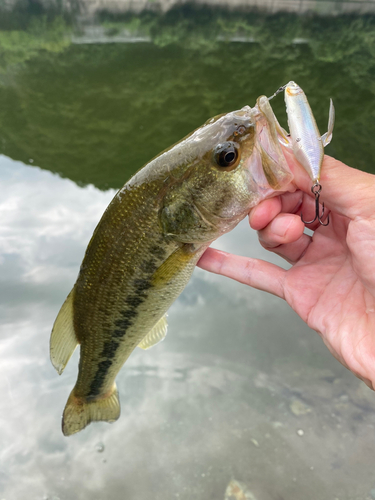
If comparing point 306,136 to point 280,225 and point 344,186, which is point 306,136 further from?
point 280,225

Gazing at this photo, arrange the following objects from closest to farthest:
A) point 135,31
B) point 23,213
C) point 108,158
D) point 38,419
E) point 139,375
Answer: point 38,419 → point 139,375 → point 23,213 → point 108,158 → point 135,31

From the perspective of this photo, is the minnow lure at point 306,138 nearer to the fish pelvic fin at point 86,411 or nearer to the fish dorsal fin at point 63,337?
the fish dorsal fin at point 63,337

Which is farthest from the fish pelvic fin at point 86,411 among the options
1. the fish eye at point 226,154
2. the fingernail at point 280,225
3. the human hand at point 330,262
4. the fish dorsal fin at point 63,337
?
the fish eye at point 226,154

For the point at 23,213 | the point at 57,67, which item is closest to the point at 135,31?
the point at 57,67

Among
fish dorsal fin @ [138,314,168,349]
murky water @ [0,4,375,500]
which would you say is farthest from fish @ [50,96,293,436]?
murky water @ [0,4,375,500]

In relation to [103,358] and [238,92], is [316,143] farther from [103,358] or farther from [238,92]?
[238,92]

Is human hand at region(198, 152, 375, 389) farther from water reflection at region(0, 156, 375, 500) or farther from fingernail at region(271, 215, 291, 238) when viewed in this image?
water reflection at region(0, 156, 375, 500)

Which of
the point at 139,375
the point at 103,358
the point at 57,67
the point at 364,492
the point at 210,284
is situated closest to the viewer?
the point at 103,358
